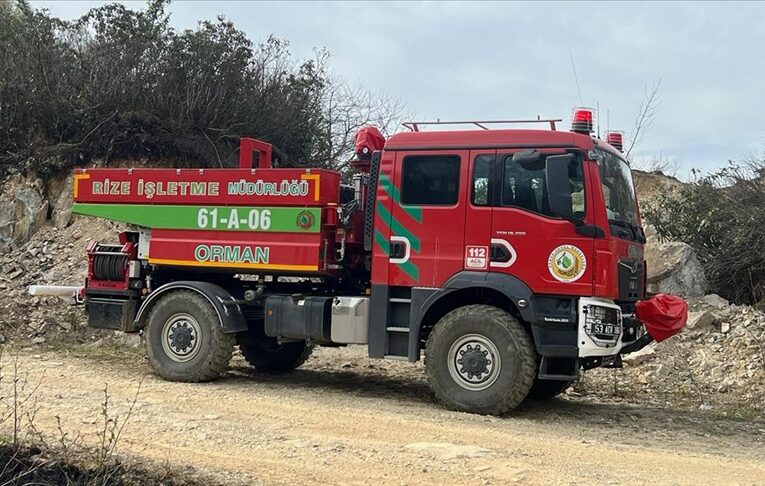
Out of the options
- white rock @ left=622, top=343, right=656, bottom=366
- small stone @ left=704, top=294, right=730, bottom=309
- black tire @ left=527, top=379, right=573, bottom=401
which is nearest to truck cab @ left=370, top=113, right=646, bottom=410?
black tire @ left=527, top=379, right=573, bottom=401

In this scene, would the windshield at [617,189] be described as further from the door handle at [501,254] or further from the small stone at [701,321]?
the small stone at [701,321]

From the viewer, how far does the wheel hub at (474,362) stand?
7.57 m

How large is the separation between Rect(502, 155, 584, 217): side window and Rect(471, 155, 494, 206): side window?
0.17 metres

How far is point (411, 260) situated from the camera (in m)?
8.07

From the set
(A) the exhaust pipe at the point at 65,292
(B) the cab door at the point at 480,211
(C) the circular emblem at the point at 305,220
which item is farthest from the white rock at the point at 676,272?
(A) the exhaust pipe at the point at 65,292

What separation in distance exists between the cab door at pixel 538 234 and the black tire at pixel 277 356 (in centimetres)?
376

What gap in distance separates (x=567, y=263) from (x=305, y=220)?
2.98 meters

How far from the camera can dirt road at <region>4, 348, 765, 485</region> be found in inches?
215

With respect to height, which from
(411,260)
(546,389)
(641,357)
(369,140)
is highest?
(369,140)

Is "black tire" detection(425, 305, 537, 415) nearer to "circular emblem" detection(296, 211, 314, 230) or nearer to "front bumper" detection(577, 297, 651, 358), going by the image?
"front bumper" detection(577, 297, 651, 358)

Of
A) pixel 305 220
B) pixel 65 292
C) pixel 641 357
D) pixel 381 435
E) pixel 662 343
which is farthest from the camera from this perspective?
pixel 662 343

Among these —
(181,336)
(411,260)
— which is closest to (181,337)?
(181,336)

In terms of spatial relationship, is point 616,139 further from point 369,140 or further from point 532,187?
point 369,140

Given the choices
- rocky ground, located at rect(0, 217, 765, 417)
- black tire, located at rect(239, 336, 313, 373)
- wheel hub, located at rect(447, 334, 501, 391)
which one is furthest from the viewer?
black tire, located at rect(239, 336, 313, 373)
